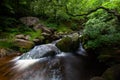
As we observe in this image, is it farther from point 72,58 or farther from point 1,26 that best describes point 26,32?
point 72,58

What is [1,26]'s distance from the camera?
17.7 metres

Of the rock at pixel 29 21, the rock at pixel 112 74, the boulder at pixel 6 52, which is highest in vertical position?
the rock at pixel 29 21

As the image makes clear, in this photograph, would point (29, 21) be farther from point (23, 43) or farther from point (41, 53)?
point (41, 53)

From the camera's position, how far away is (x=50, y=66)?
10914 millimetres

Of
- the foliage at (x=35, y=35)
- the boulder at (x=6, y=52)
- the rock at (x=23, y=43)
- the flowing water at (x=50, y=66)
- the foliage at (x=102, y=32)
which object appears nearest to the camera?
the flowing water at (x=50, y=66)

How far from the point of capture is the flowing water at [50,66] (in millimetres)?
9718

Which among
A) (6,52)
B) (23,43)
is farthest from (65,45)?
(6,52)

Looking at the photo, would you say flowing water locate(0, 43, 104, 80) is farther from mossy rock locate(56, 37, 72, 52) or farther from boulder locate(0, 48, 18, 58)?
boulder locate(0, 48, 18, 58)

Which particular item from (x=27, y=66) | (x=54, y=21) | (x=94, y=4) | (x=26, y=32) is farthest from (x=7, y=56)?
(x=54, y=21)

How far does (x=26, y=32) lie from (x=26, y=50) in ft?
13.2

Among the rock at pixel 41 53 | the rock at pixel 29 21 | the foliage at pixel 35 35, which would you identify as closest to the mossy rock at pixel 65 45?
the rock at pixel 41 53

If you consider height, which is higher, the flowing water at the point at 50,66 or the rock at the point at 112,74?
the rock at the point at 112,74

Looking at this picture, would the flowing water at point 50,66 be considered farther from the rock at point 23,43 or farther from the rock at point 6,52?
the rock at point 23,43

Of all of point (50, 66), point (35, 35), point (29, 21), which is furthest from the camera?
point (29, 21)
